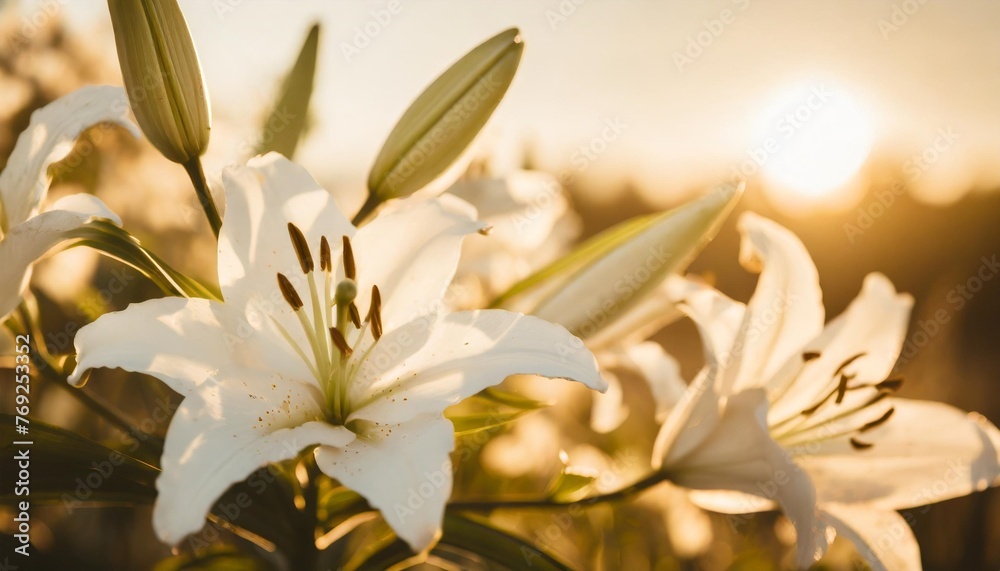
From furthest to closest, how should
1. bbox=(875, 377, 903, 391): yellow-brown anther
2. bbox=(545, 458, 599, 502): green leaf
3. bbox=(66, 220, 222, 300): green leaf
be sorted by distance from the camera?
bbox=(875, 377, 903, 391): yellow-brown anther < bbox=(545, 458, 599, 502): green leaf < bbox=(66, 220, 222, 300): green leaf

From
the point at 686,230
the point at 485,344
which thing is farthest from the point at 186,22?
the point at 686,230

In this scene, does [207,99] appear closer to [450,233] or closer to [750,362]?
[450,233]

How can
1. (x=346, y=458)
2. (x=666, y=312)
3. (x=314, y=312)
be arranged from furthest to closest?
(x=666, y=312), (x=314, y=312), (x=346, y=458)

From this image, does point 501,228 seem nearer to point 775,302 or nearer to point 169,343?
point 775,302

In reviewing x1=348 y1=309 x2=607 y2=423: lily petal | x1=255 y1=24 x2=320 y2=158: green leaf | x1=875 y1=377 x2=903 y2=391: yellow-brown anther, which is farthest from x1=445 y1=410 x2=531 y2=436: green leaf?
x1=875 y1=377 x2=903 y2=391: yellow-brown anther

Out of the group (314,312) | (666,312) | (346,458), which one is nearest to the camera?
(346,458)

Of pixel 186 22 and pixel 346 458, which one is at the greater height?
pixel 186 22

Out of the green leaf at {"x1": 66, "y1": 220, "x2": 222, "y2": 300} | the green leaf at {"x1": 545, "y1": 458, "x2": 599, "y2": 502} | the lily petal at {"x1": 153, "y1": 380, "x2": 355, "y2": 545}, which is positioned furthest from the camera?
the green leaf at {"x1": 545, "y1": 458, "x2": 599, "y2": 502}

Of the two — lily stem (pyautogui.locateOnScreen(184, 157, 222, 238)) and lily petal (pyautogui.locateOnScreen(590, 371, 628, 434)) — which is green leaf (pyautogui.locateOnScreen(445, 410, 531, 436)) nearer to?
lily stem (pyautogui.locateOnScreen(184, 157, 222, 238))
